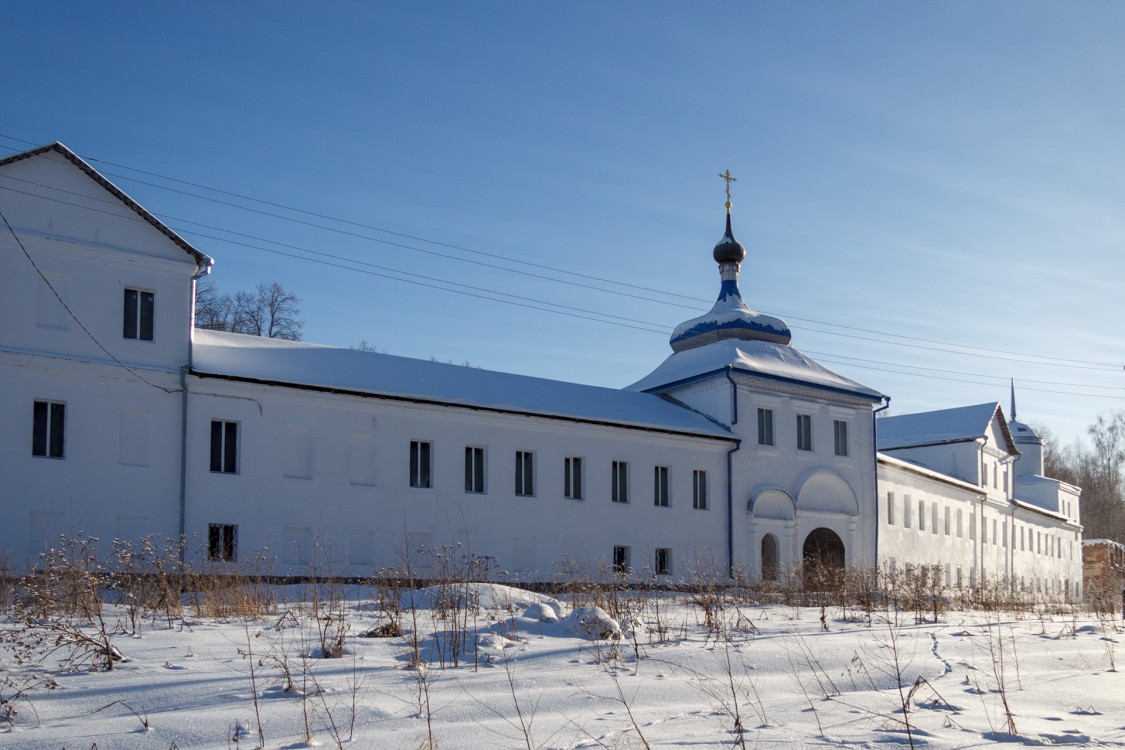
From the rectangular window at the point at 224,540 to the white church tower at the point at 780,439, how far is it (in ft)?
46.6

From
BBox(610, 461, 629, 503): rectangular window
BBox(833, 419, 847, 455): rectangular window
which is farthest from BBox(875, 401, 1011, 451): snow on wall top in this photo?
BBox(610, 461, 629, 503): rectangular window

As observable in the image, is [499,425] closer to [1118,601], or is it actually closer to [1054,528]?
[1118,601]

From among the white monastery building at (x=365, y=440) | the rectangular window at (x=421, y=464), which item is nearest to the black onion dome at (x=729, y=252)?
the white monastery building at (x=365, y=440)

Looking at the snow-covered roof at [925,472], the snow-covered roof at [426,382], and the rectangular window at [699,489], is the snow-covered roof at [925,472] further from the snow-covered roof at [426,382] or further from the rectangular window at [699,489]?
the snow-covered roof at [426,382]

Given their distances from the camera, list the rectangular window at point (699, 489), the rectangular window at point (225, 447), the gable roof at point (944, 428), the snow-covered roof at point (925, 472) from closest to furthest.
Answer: the rectangular window at point (225, 447) < the rectangular window at point (699, 489) < the snow-covered roof at point (925, 472) < the gable roof at point (944, 428)

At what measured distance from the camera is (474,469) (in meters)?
26.4

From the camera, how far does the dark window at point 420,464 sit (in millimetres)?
25234

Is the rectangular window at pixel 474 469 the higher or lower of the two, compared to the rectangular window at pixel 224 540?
higher

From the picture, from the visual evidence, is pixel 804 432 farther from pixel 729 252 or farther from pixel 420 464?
pixel 420 464

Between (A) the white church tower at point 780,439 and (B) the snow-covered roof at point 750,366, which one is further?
(B) the snow-covered roof at point 750,366

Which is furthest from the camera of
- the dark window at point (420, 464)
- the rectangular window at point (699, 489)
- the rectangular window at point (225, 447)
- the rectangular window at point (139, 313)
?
the rectangular window at point (699, 489)

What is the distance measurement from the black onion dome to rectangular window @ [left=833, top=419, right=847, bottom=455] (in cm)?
805

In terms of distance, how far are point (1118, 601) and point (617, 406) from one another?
13.3 m

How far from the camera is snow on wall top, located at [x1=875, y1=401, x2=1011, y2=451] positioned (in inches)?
1928
